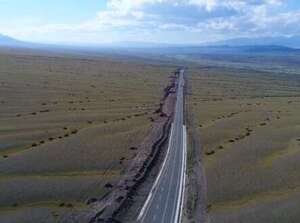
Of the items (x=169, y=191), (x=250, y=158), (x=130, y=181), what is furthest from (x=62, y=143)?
(x=250, y=158)

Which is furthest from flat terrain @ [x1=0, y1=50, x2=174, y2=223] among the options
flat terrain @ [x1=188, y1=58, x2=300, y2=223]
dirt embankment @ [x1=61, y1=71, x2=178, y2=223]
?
flat terrain @ [x1=188, y1=58, x2=300, y2=223]

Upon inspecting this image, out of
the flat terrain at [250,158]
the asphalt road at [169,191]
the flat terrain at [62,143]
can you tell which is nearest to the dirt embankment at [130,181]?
the flat terrain at [62,143]

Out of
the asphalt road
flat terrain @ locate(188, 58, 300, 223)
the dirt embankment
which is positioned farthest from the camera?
flat terrain @ locate(188, 58, 300, 223)

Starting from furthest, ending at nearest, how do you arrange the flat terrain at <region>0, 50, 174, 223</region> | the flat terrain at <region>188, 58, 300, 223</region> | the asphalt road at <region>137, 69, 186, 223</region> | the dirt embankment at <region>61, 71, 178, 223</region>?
the flat terrain at <region>0, 50, 174, 223</region>
the flat terrain at <region>188, 58, 300, 223</region>
the asphalt road at <region>137, 69, 186, 223</region>
the dirt embankment at <region>61, 71, 178, 223</region>

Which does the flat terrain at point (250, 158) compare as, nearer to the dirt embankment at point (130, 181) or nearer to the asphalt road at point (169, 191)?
the asphalt road at point (169, 191)

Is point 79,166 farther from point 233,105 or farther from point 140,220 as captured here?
point 233,105

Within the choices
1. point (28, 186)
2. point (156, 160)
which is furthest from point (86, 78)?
point (28, 186)

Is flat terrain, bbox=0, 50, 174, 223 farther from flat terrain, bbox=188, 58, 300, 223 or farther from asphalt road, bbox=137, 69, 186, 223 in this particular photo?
flat terrain, bbox=188, 58, 300, 223
